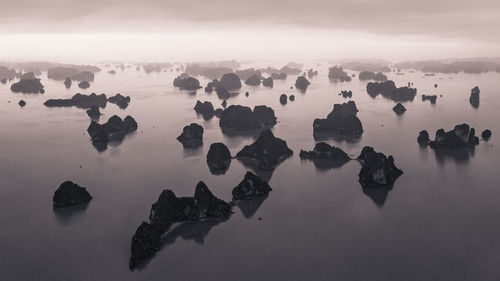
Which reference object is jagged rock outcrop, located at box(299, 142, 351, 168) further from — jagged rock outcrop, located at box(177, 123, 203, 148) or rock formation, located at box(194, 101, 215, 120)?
rock formation, located at box(194, 101, 215, 120)

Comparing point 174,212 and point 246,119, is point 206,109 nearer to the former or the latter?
point 246,119

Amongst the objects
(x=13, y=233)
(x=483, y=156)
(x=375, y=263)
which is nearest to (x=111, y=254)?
(x=13, y=233)

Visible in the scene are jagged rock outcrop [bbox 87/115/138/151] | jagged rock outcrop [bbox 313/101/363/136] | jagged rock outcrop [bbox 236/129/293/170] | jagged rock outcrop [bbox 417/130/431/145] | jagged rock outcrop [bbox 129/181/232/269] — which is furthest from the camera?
jagged rock outcrop [bbox 313/101/363/136]

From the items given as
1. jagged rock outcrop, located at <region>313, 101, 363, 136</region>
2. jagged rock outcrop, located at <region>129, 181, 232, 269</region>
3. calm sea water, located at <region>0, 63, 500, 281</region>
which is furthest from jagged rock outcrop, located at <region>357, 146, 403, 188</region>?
jagged rock outcrop, located at <region>313, 101, 363, 136</region>

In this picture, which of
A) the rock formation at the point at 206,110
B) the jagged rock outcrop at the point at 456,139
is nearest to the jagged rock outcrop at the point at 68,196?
the jagged rock outcrop at the point at 456,139

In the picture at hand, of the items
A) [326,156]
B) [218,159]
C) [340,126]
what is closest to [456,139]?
[340,126]
